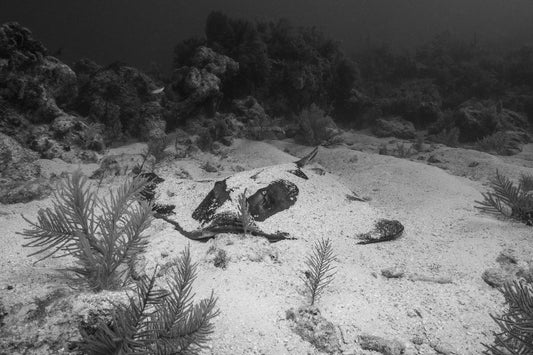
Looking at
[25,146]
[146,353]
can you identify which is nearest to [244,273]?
[146,353]

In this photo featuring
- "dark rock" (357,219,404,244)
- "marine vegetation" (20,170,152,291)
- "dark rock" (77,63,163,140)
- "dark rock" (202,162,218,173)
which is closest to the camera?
"marine vegetation" (20,170,152,291)

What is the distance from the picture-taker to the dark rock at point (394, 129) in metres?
11.8

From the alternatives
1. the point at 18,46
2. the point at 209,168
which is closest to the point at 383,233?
the point at 209,168

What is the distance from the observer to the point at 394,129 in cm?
1201

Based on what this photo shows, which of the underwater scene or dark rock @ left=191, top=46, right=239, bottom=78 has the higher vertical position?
dark rock @ left=191, top=46, right=239, bottom=78

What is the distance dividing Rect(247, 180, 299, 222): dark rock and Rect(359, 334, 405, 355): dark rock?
6.66ft

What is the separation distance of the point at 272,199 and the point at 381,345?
7.85 feet

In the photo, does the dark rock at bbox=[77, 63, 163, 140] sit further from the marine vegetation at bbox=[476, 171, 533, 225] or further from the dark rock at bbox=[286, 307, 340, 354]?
the marine vegetation at bbox=[476, 171, 533, 225]

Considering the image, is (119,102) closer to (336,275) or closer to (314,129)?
(314,129)

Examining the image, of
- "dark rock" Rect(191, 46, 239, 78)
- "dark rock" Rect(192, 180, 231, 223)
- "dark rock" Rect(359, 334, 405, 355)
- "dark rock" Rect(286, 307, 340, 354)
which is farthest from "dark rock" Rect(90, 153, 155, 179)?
"dark rock" Rect(359, 334, 405, 355)

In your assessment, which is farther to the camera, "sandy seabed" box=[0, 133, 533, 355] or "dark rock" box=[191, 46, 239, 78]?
"dark rock" box=[191, 46, 239, 78]

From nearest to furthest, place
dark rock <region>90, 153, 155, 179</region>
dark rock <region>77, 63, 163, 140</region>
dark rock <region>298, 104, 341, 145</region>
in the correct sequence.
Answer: dark rock <region>90, 153, 155, 179</region> < dark rock <region>77, 63, 163, 140</region> < dark rock <region>298, 104, 341, 145</region>

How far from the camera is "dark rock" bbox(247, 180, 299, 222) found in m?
4.24

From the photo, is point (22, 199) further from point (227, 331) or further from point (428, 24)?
point (428, 24)
